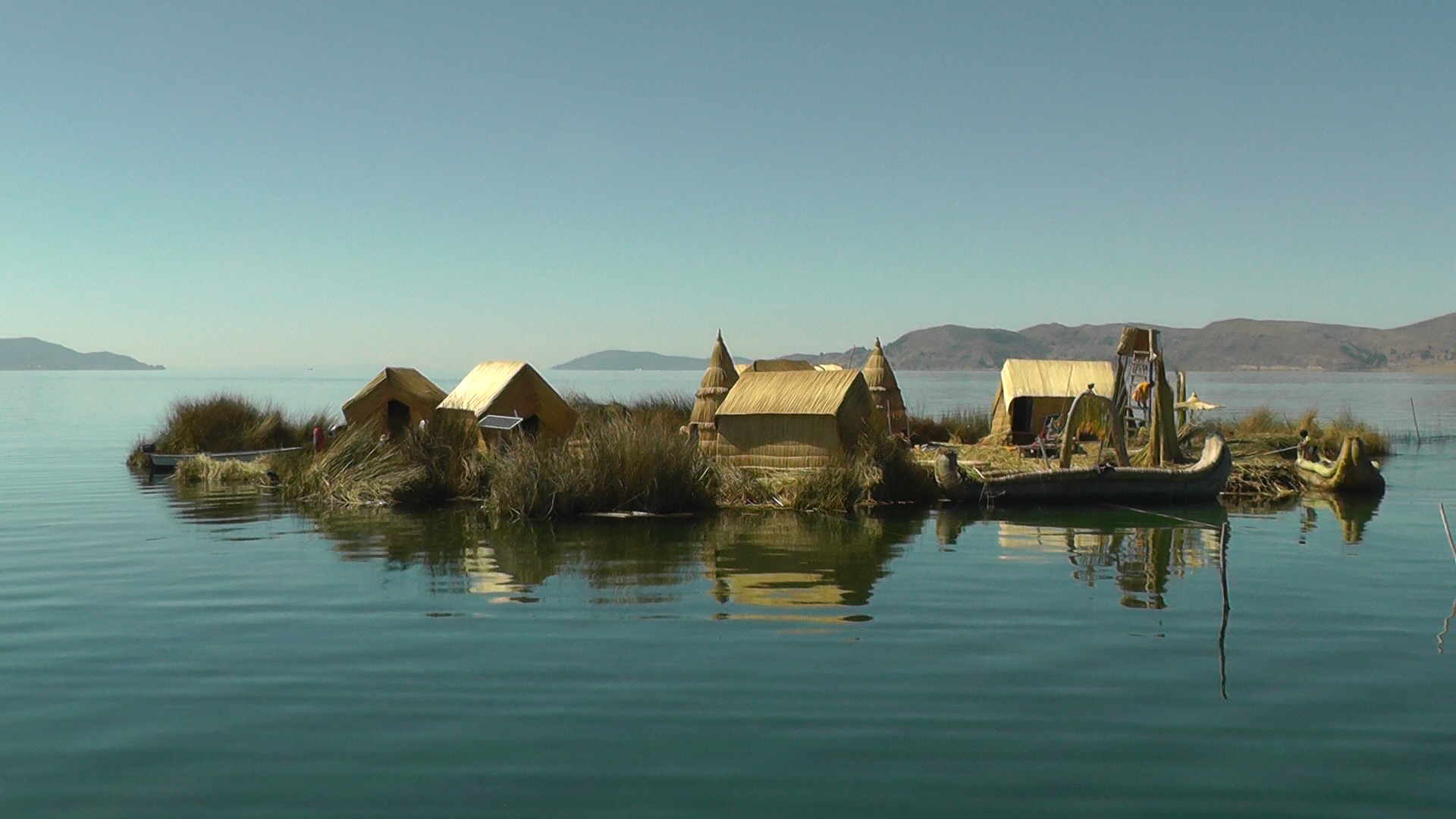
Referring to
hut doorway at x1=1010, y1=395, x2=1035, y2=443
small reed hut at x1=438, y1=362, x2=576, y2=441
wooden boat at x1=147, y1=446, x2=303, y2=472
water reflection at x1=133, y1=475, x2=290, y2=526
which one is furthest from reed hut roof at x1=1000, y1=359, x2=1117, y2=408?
water reflection at x1=133, y1=475, x2=290, y2=526

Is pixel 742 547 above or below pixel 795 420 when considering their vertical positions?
below

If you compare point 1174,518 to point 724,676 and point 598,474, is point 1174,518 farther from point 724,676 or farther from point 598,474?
point 724,676

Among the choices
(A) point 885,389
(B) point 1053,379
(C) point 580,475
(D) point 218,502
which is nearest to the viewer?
(C) point 580,475

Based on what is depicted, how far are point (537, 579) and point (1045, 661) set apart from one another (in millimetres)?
5893

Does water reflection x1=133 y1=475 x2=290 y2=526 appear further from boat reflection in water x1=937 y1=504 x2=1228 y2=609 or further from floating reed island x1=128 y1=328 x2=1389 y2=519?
boat reflection in water x1=937 y1=504 x2=1228 y2=609

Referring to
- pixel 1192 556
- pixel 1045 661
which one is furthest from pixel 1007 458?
pixel 1045 661

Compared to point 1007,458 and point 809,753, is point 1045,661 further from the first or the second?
point 1007,458

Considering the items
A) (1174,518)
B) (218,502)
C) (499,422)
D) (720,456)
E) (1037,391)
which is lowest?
(1174,518)

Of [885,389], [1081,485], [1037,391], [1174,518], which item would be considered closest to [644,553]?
[1174,518]

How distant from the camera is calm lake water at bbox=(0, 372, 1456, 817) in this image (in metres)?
6.16

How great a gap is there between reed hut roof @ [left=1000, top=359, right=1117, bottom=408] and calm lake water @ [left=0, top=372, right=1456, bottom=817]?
13.8 m

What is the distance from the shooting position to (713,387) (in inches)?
1073

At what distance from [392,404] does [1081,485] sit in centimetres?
1530

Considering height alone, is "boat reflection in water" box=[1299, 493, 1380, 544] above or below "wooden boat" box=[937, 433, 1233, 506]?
below
